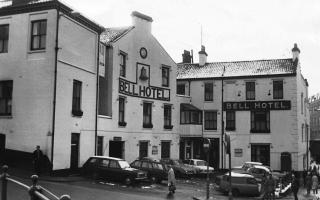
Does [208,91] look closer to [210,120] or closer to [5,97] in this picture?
[210,120]

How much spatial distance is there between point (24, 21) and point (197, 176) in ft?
65.0

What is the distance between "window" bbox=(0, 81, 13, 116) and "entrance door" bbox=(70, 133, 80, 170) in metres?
4.60

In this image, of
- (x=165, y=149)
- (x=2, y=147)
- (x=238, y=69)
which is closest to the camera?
(x=2, y=147)

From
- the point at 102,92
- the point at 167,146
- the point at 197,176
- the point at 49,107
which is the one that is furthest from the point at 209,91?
the point at 49,107

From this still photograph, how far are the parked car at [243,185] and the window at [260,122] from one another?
55.2ft

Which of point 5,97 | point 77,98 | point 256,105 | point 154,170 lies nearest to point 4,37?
point 5,97

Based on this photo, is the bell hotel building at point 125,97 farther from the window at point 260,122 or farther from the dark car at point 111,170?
the dark car at point 111,170

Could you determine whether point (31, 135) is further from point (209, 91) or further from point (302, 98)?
point (302, 98)

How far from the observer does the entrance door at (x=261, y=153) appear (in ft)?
141

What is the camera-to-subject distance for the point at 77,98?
28.8 meters

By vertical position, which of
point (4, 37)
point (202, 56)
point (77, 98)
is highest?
point (202, 56)

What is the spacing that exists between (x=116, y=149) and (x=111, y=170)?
8.95m

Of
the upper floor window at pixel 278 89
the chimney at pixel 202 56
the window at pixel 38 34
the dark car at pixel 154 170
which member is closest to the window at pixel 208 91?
the chimney at pixel 202 56

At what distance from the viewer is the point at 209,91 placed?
45969 mm
